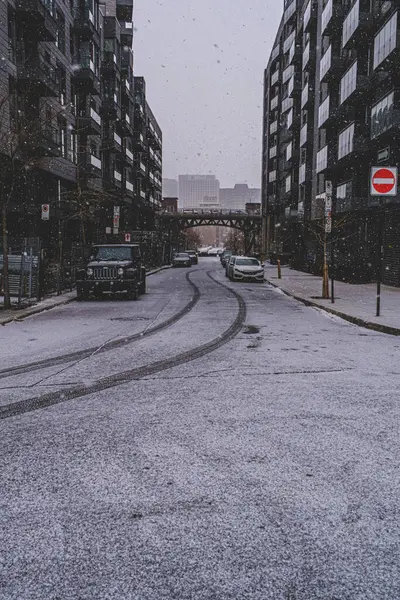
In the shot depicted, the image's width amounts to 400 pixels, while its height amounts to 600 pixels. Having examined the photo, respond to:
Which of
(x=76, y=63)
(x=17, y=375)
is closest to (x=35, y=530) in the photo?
(x=17, y=375)

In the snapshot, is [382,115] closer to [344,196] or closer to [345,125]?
[344,196]

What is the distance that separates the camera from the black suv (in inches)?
753

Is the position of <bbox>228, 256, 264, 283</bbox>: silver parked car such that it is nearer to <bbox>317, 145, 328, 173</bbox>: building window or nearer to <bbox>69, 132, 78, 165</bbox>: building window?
<bbox>317, 145, 328, 173</bbox>: building window

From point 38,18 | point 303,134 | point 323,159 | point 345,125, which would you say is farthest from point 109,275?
point 303,134

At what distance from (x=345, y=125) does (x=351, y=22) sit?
6.63 metres

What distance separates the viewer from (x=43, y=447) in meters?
4.30

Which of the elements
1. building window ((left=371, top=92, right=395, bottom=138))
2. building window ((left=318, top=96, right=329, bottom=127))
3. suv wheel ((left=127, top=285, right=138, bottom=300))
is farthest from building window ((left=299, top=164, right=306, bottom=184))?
suv wheel ((left=127, top=285, right=138, bottom=300))

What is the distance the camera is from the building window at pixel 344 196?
116 ft

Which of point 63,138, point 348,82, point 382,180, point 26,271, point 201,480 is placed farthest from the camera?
point 63,138

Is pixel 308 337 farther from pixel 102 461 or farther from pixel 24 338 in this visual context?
pixel 102 461

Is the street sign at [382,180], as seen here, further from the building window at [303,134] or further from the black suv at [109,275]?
the building window at [303,134]

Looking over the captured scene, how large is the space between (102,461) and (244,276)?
28.5 metres

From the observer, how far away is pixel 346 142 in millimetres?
35469

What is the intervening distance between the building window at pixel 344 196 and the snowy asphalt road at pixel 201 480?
29.2 metres
